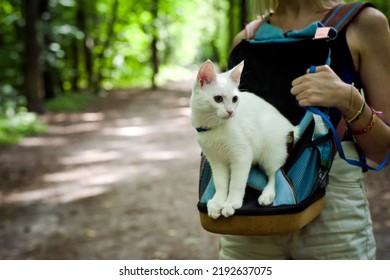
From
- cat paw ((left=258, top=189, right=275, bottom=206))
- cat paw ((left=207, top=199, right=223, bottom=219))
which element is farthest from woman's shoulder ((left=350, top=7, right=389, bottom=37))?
cat paw ((left=207, top=199, right=223, bottom=219))

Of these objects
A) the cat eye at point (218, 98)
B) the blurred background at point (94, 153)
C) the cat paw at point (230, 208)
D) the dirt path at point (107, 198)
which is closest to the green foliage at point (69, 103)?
the blurred background at point (94, 153)

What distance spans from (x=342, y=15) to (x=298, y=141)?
1.50 feet

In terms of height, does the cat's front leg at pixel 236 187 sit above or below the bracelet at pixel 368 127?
below

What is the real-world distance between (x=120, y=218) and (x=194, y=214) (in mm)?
893

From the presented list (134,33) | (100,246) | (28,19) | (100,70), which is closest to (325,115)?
(100,246)

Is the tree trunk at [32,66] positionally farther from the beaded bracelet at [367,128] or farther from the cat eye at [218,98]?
the beaded bracelet at [367,128]

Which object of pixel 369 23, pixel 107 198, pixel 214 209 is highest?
pixel 369 23

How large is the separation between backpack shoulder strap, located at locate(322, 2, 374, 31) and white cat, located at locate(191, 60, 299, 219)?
35 centimetres

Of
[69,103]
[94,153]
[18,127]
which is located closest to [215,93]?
[94,153]

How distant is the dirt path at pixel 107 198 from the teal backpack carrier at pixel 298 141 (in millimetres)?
2992

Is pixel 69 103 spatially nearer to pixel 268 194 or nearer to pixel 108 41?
pixel 108 41

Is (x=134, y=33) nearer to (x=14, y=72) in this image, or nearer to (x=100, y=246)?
(x=14, y=72)

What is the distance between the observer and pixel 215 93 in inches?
54.8

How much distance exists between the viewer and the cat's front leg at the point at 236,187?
4.28ft
